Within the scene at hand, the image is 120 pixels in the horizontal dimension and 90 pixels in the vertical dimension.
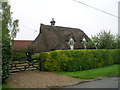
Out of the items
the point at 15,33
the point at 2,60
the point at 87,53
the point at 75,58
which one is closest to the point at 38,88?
the point at 2,60

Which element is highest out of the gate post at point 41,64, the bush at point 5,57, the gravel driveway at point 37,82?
the bush at point 5,57

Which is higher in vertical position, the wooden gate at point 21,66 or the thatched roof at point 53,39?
the thatched roof at point 53,39

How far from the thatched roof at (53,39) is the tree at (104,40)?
4.59 m

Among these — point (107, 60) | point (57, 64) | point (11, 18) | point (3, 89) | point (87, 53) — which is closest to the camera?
point (3, 89)

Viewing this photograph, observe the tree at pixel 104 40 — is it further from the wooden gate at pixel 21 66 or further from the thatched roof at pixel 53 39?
the wooden gate at pixel 21 66

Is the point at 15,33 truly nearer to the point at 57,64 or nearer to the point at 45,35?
the point at 45,35

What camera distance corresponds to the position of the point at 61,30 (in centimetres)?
3098

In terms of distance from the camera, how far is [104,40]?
2500 cm

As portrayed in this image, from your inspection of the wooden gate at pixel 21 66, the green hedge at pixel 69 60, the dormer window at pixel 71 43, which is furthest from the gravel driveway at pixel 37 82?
the dormer window at pixel 71 43

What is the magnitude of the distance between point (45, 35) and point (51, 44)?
266 centimetres

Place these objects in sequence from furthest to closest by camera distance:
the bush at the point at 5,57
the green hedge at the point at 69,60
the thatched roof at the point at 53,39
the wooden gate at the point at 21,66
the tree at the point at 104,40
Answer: the thatched roof at the point at 53,39 → the tree at the point at 104,40 → the green hedge at the point at 69,60 → the wooden gate at the point at 21,66 → the bush at the point at 5,57

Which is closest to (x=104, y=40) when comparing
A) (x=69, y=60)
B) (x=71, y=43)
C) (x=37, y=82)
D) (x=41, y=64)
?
(x=71, y=43)

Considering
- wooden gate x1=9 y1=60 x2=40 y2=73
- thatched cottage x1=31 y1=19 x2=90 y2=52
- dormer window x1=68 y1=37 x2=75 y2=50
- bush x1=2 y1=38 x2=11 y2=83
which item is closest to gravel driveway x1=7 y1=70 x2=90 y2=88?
bush x1=2 y1=38 x2=11 y2=83

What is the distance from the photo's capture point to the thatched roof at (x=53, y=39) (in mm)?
26812
